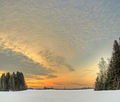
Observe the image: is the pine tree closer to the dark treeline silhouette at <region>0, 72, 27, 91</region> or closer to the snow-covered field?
the snow-covered field

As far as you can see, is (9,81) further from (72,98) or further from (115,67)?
(72,98)

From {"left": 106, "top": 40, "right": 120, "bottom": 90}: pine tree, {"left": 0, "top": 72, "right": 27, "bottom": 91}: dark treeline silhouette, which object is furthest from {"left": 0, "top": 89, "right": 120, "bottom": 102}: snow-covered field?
{"left": 0, "top": 72, "right": 27, "bottom": 91}: dark treeline silhouette

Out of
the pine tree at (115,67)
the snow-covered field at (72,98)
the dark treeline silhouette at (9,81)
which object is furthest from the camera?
the dark treeline silhouette at (9,81)

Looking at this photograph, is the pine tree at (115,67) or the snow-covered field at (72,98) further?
the pine tree at (115,67)

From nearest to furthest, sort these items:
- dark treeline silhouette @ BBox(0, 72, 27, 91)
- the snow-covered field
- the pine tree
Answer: the snow-covered field < the pine tree < dark treeline silhouette @ BBox(0, 72, 27, 91)

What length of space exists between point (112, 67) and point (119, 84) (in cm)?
438

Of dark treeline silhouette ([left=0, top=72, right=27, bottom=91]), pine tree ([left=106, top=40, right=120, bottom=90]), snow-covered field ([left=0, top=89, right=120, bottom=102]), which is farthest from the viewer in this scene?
dark treeline silhouette ([left=0, top=72, right=27, bottom=91])

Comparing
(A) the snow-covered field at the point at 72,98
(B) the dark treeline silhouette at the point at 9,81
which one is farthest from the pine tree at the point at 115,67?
(B) the dark treeline silhouette at the point at 9,81

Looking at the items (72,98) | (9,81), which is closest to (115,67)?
(72,98)

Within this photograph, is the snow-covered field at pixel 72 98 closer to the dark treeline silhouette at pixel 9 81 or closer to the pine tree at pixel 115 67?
the pine tree at pixel 115 67

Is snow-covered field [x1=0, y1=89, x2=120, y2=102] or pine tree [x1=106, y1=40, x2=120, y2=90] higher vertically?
pine tree [x1=106, y1=40, x2=120, y2=90]

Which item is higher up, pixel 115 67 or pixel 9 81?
pixel 115 67

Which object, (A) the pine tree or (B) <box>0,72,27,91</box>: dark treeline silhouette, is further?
(B) <box>0,72,27,91</box>: dark treeline silhouette

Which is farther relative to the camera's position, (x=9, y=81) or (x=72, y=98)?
(x=9, y=81)
